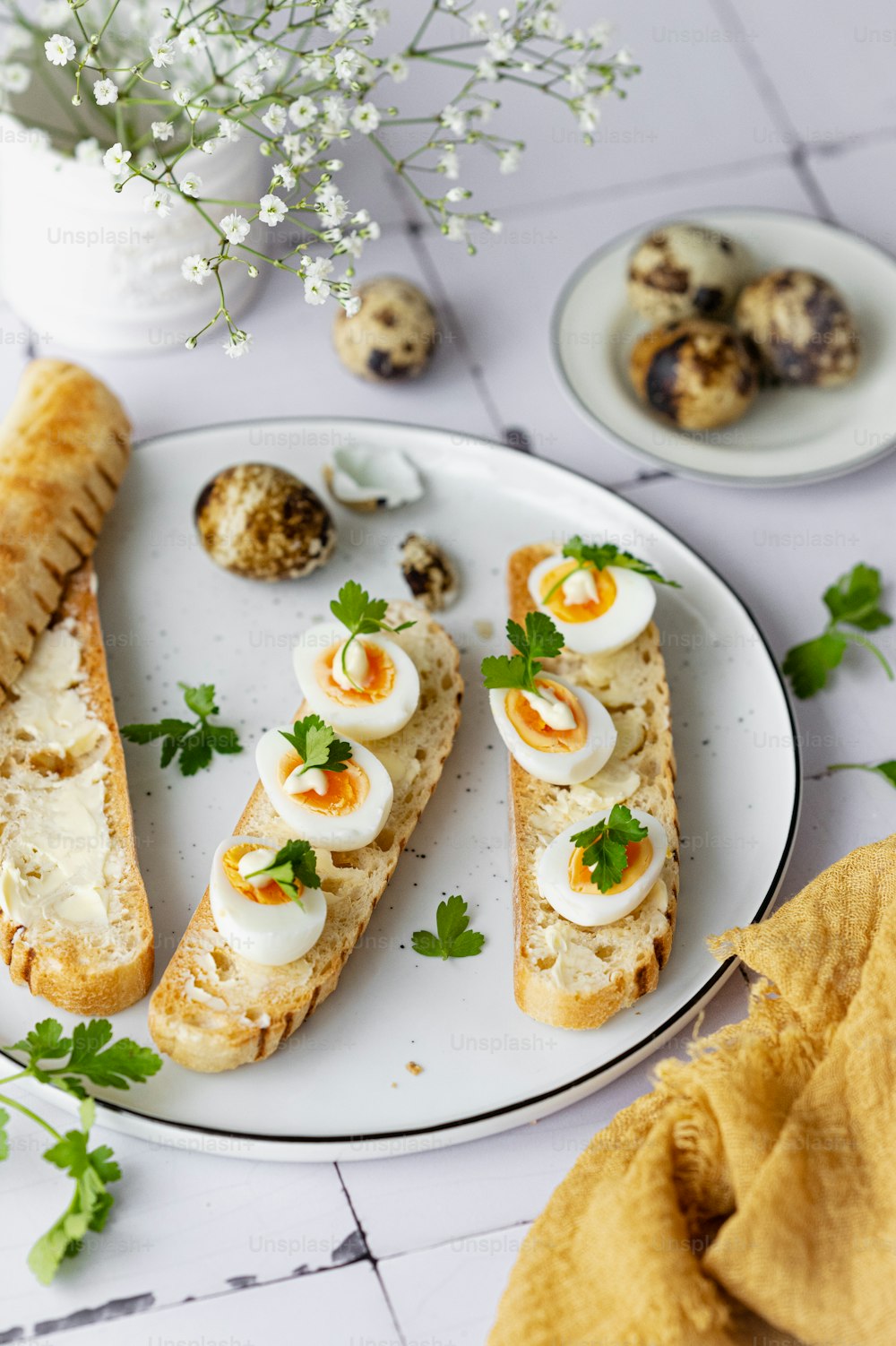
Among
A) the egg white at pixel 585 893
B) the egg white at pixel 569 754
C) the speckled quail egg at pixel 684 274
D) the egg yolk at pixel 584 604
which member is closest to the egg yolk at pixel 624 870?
the egg white at pixel 585 893

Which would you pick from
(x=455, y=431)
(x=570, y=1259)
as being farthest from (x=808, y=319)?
(x=570, y=1259)

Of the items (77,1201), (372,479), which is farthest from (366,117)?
(77,1201)

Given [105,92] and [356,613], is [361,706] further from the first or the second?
[105,92]

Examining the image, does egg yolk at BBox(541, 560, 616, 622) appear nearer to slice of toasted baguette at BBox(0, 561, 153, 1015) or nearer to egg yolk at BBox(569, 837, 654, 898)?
egg yolk at BBox(569, 837, 654, 898)

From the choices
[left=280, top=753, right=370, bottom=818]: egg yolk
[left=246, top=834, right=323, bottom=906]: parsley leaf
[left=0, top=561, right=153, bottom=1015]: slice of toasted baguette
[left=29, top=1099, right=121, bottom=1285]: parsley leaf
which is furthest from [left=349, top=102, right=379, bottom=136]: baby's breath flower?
[left=29, top=1099, right=121, bottom=1285]: parsley leaf

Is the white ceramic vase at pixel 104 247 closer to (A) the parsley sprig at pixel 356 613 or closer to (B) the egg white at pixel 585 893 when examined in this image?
(A) the parsley sprig at pixel 356 613

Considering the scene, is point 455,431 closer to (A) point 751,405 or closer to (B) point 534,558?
(B) point 534,558
